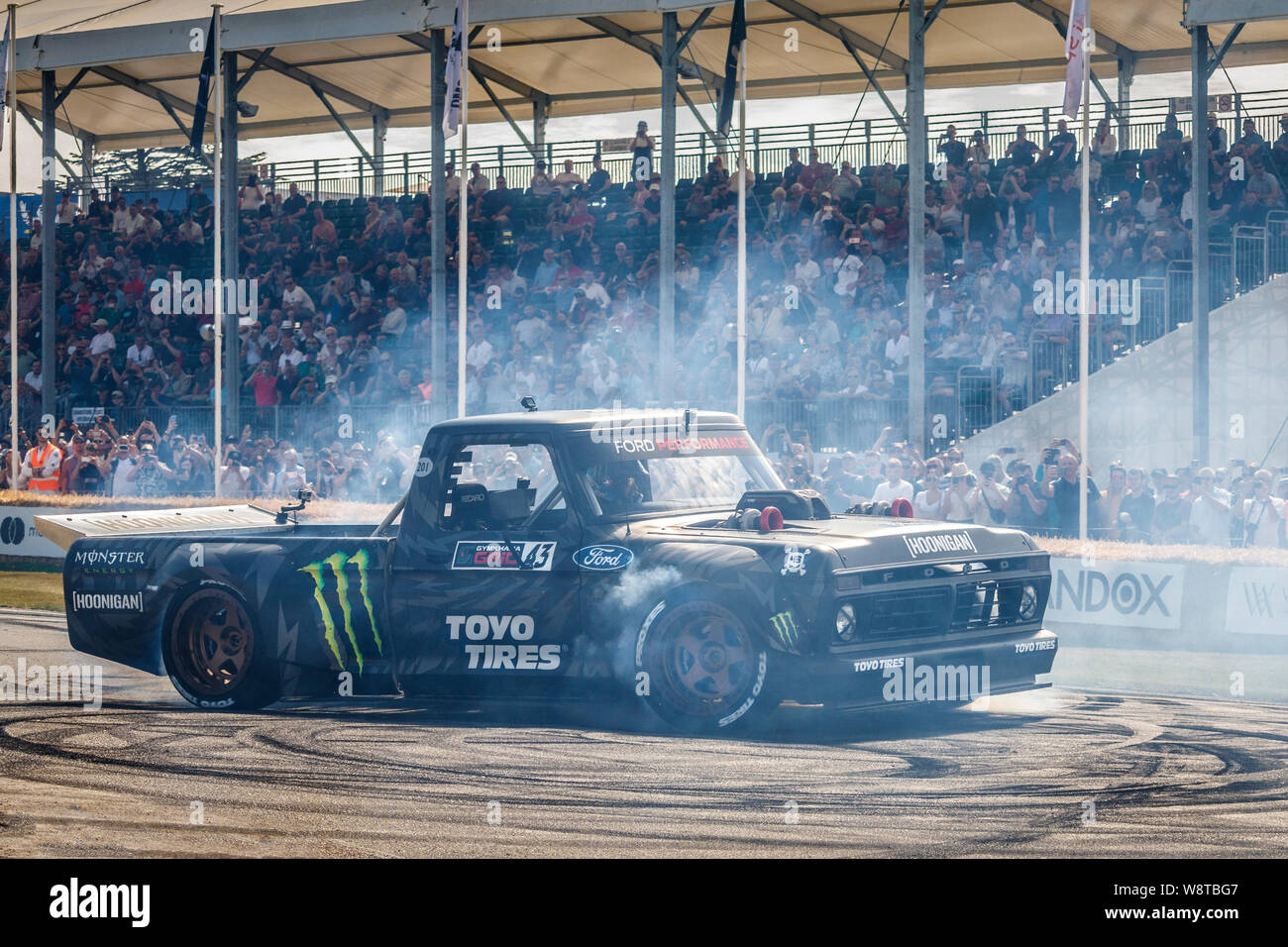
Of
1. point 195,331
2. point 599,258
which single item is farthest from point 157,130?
point 599,258

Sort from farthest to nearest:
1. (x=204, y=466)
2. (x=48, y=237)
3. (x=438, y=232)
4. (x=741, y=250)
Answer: (x=48, y=237) < (x=204, y=466) < (x=438, y=232) < (x=741, y=250)

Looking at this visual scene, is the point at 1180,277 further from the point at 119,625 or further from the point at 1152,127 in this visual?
the point at 119,625

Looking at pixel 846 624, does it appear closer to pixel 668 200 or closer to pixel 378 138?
pixel 668 200

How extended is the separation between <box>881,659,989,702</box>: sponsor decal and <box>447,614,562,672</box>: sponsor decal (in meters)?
1.77

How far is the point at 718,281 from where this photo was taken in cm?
2412

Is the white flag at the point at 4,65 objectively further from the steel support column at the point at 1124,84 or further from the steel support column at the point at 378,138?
the steel support column at the point at 1124,84

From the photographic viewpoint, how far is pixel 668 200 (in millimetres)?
21828

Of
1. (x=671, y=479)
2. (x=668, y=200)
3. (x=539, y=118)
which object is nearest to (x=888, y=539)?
(x=671, y=479)

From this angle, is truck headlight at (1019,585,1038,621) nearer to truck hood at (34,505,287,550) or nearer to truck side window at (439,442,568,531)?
truck side window at (439,442,568,531)

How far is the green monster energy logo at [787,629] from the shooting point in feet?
Result: 27.3

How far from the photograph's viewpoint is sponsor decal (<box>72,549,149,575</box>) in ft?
33.4

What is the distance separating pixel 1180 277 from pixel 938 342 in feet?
10.3

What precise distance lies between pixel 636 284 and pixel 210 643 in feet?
51.0

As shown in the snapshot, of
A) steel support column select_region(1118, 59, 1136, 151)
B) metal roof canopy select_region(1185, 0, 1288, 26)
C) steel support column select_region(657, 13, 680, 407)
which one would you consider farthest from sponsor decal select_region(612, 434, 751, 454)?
steel support column select_region(1118, 59, 1136, 151)
